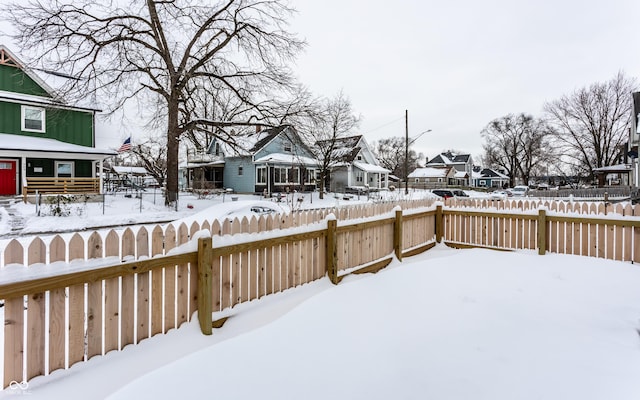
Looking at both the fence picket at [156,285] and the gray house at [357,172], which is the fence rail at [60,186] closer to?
the fence picket at [156,285]

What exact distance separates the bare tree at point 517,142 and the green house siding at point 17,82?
61269 millimetres

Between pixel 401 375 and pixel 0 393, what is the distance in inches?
114

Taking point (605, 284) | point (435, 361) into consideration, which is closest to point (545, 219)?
point (605, 284)

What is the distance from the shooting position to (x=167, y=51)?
1855 centimetres

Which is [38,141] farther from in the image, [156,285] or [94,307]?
[94,307]

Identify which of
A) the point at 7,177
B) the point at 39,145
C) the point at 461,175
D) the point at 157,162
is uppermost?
the point at 157,162

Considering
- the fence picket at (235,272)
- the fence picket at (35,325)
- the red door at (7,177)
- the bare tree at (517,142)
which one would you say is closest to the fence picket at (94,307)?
the fence picket at (35,325)

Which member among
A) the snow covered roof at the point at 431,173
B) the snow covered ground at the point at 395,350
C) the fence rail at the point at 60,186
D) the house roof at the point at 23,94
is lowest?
the snow covered ground at the point at 395,350

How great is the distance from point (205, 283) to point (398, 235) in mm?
4226

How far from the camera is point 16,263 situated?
2375 mm

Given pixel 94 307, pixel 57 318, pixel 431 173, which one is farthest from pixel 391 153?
pixel 57 318

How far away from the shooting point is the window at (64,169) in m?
20.5

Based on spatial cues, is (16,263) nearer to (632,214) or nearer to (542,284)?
(542,284)

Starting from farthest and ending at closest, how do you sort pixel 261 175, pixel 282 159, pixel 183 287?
pixel 261 175
pixel 282 159
pixel 183 287
